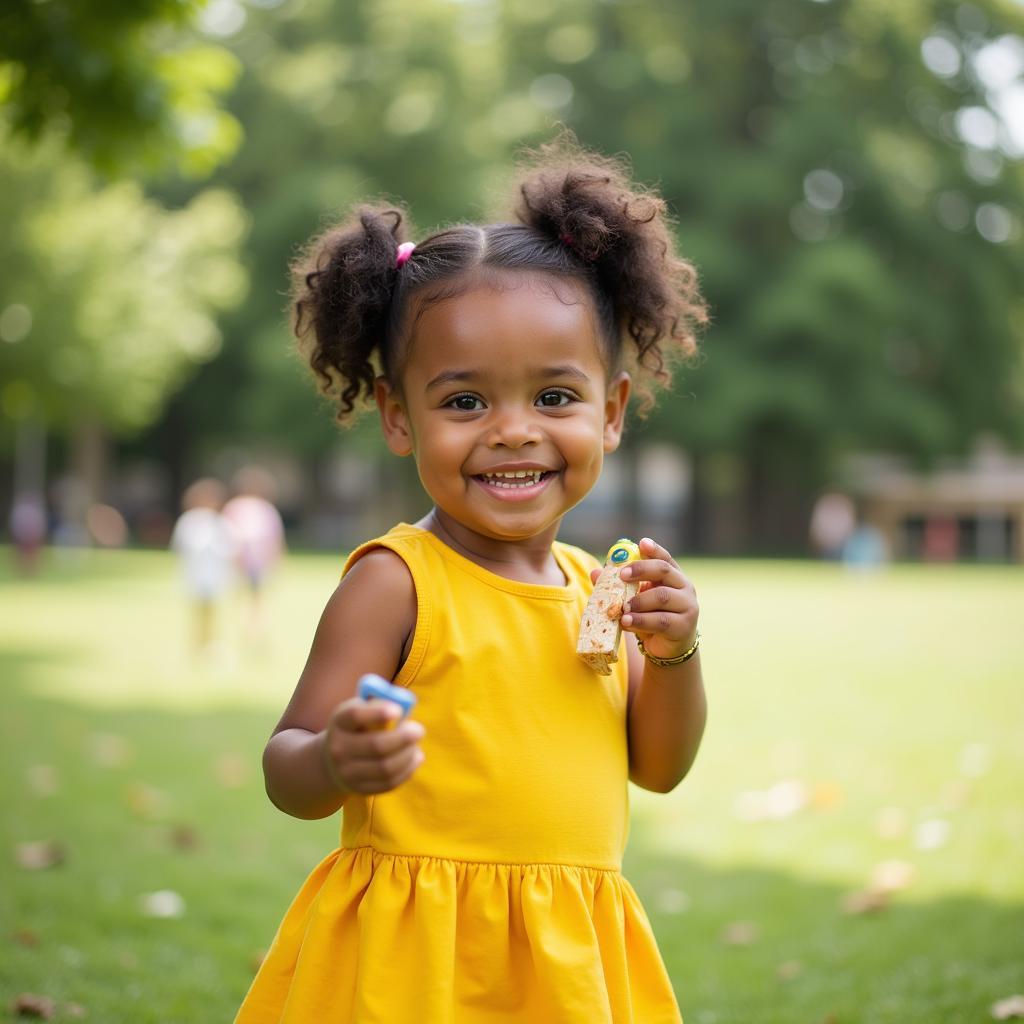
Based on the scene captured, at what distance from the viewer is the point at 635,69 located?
36.8 metres

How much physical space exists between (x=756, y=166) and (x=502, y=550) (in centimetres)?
3505

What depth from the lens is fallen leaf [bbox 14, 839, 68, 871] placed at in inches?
216

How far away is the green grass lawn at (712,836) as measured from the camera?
429cm

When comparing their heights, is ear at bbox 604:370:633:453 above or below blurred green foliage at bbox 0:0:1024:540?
below

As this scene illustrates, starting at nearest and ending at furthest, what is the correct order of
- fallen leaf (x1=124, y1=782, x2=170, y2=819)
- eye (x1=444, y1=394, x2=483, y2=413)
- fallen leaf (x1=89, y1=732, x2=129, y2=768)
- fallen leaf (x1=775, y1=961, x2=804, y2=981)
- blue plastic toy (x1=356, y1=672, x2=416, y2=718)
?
blue plastic toy (x1=356, y1=672, x2=416, y2=718) → eye (x1=444, y1=394, x2=483, y2=413) → fallen leaf (x1=775, y1=961, x2=804, y2=981) → fallen leaf (x1=124, y1=782, x2=170, y2=819) → fallen leaf (x1=89, y1=732, x2=129, y2=768)

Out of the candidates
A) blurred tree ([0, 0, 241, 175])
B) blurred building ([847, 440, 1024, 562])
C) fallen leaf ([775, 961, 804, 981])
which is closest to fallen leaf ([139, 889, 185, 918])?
fallen leaf ([775, 961, 804, 981])

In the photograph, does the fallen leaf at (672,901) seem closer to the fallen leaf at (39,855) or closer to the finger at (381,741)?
the fallen leaf at (39,855)

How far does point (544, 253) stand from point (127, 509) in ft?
177

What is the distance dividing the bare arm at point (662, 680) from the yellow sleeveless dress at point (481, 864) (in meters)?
0.13

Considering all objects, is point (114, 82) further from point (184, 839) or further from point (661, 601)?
point (661, 601)

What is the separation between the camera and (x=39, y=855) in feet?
18.4

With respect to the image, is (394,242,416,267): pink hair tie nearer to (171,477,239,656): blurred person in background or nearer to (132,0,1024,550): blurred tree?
(171,477,239,656): blurred person in background

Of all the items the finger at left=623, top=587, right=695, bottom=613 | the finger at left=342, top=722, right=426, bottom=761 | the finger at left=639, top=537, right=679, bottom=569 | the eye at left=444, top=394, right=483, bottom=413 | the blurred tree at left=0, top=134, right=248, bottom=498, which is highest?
the blurred tree at left=0, top=134, right=248, bottom=498

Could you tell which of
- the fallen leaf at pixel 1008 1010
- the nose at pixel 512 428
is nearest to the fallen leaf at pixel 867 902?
the fallen leaf at pixel 1008 1010
